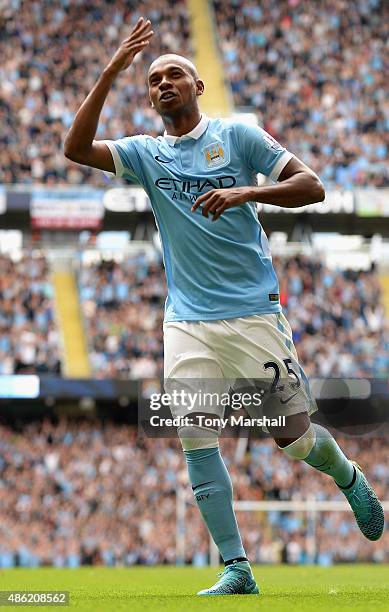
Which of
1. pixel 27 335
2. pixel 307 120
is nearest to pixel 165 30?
pixel 307 120

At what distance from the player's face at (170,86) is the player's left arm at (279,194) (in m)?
0.62

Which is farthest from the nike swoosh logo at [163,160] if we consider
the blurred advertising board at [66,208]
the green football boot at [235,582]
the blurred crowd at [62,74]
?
the blurred crowd at [62,74]

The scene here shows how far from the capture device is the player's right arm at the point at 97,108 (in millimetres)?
5379

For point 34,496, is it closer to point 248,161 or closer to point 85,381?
point 85,381

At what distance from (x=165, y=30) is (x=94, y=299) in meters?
8.53

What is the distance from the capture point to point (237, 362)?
18.7ft

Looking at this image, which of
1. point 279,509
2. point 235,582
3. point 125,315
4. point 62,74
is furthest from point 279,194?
point 62,74

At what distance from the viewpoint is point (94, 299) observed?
25109mm

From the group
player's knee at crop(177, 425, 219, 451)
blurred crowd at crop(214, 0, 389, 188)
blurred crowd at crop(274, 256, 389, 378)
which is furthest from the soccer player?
blurred crowd at crop(214, 0, 389, 188)

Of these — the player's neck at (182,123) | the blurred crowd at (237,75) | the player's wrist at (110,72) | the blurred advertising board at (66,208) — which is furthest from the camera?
the blurred crowd at (237,75)

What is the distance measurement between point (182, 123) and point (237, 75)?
23.8 meters

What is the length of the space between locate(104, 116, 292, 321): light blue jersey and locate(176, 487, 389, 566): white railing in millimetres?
15115

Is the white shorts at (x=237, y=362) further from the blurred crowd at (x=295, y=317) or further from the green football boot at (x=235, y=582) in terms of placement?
the blurred crowd at (x=295, y=317)

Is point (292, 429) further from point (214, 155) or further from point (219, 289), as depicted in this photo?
point (214, 155)
